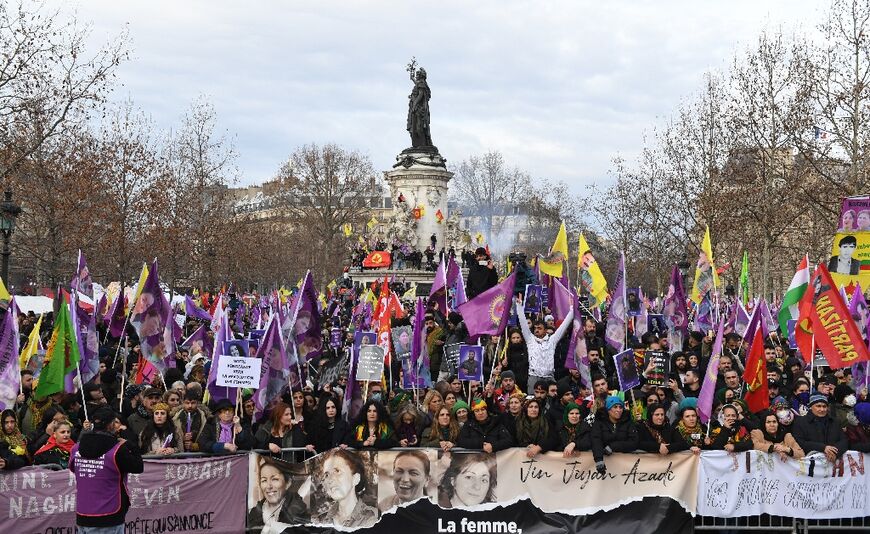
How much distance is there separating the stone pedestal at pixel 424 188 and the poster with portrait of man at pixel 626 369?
144 ft

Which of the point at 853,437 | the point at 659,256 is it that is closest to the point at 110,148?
the point at 659,256

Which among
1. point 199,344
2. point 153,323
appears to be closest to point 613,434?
point 153,323

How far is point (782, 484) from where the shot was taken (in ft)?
32.1

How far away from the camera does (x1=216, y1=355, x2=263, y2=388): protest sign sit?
1057 centimetres

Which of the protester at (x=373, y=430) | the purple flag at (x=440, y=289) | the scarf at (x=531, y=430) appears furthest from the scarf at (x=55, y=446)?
the purple flag at (x=440, y=289)

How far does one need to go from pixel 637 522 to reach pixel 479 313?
14.3 ft

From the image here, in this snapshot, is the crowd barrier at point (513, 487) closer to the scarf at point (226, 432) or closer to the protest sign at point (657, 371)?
the scarf at point (226, 432)

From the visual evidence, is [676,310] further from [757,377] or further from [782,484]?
[782,484]

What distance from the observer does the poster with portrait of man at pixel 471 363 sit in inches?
494

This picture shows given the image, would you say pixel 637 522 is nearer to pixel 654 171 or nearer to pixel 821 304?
pixel 821 304

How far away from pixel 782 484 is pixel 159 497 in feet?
19.5

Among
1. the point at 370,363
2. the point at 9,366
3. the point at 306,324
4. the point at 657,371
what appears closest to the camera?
the point at 9,366

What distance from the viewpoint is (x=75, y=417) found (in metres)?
11.0

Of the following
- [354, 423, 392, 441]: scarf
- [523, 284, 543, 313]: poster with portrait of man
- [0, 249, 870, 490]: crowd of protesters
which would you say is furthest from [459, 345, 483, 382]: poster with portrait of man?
[523, 284, 543, 313]: poster with portrait of man
